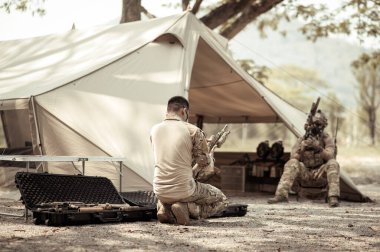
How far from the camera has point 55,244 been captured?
441cm

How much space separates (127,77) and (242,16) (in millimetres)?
6501

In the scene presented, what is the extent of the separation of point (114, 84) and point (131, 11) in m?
6.26

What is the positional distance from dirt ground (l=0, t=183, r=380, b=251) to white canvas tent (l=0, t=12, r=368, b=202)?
1160 millimetres

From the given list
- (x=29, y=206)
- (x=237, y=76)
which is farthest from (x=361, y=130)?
(x=29, y=206)

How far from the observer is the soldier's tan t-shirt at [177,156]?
5500 millimetres

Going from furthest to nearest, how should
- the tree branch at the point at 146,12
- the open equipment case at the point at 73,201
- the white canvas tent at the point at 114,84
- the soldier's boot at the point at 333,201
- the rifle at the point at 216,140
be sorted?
the tree branch at the point at 146,12
the soldier's boot at the point at 333,201
the white canvas tent at the point at 114,84
the rifle at the point at 216,140
the open equipment case at the point at 73,201

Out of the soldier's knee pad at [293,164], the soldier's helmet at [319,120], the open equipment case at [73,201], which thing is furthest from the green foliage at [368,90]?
the open equipment case at [73,201]

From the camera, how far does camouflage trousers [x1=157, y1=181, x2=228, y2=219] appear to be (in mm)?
5605

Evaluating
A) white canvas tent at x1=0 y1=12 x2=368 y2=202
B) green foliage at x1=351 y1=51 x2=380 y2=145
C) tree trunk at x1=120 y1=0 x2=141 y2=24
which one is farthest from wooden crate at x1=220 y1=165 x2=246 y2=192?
green foliage at x1=351 y1=51 x2=380 y2=145

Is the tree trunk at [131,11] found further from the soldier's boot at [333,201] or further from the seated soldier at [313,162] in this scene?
the soldier's boot at [333,201]

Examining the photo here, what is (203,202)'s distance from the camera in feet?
18.8

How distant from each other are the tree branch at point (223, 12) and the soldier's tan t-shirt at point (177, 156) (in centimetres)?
811

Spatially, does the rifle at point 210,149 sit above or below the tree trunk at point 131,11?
below

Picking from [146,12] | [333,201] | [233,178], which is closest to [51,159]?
[333,201]
